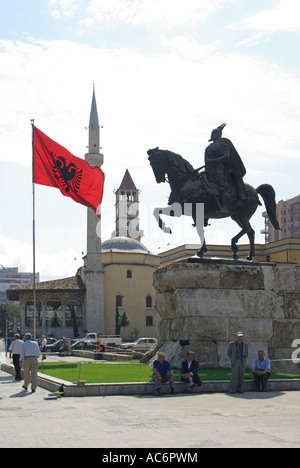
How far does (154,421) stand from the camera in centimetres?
771

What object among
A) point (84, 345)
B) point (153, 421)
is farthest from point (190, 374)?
point (84, 345)

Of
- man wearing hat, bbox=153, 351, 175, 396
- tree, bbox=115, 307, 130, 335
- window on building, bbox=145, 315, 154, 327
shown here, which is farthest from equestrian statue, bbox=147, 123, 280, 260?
window on building, bbox=145, 315, 154, 327

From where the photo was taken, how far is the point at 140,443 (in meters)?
6.30

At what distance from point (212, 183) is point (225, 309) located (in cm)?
306

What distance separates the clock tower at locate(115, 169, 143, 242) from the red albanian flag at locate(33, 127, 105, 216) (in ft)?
255

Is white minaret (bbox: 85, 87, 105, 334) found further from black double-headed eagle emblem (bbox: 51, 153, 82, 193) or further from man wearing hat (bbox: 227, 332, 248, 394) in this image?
man wearing hat (bbox: 227, 332, 248, 394)

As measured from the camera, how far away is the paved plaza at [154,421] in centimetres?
642

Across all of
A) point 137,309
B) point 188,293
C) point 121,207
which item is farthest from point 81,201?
point 121,207

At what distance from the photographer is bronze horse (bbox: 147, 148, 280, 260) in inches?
571

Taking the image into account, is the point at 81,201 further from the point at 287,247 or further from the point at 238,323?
the point at 287,247

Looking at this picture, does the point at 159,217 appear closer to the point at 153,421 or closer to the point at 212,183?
the point at 212,183

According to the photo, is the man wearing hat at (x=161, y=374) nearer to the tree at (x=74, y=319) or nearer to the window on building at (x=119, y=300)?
the tree at (x=74, y=319)

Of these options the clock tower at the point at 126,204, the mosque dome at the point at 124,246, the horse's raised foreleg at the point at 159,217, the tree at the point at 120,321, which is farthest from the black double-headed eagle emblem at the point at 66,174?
the clock tower at the point at 126,204

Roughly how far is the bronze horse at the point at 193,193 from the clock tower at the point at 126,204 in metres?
81.7
